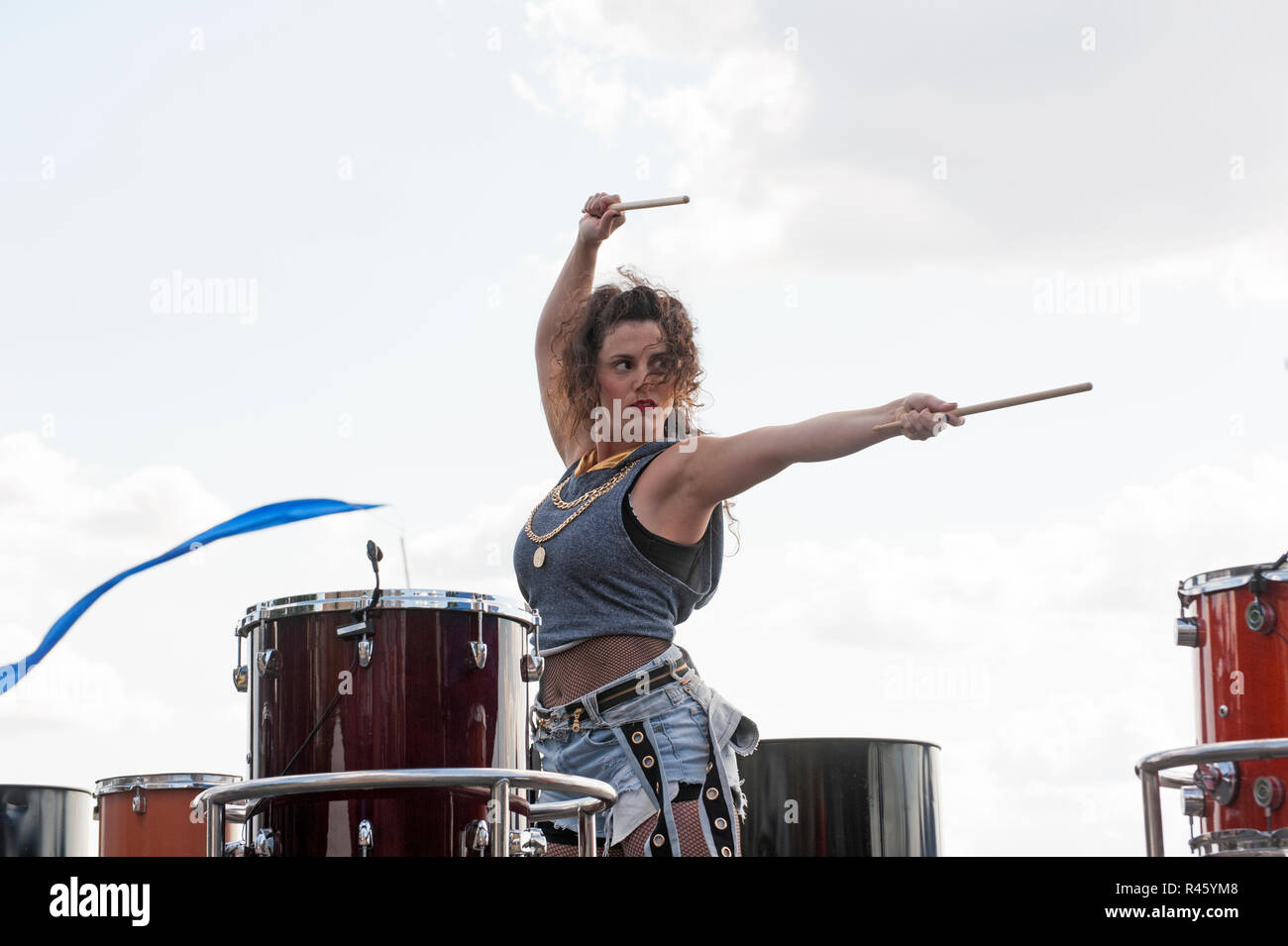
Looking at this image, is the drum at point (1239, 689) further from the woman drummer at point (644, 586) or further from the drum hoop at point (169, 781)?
the drum hoop at point (169, 781)

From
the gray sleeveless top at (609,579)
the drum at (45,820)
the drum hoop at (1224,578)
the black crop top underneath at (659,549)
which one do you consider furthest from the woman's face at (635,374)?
the drum at (45,820)

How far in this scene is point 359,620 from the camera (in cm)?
378

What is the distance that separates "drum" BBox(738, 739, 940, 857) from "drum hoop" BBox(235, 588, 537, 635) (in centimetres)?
200

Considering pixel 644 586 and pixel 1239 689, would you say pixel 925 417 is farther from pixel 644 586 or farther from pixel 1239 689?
pixel 1239 689

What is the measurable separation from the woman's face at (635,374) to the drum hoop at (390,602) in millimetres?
850

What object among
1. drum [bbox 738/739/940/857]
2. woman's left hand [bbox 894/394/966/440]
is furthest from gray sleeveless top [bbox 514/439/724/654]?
drum [bbox 738/739/940/857]

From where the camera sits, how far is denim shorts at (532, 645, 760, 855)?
4.18 m

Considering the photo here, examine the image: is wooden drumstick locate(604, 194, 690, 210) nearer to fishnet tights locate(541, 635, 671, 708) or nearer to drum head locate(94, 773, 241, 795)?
fishnet tights locate(541, 635, 671, 708)

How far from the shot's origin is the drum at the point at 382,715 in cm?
372

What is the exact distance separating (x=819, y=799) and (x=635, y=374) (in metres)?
1.75

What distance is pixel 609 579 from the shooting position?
14.2 feet
